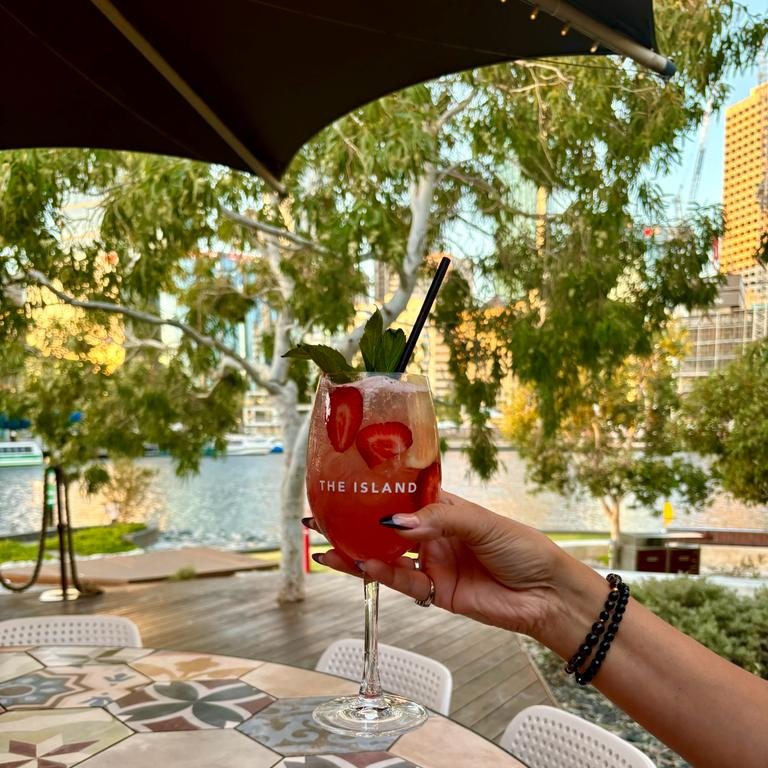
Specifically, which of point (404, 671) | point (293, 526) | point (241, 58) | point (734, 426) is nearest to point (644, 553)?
point (734, 426)

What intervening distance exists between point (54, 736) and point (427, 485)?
2.33 ft

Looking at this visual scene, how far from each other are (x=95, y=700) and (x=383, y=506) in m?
0.76

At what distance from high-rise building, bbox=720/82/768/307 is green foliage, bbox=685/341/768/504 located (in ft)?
2.83

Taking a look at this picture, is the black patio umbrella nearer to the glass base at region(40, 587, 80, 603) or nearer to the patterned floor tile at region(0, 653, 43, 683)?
the patterned floor tile at region(0, 653, 43, 683)

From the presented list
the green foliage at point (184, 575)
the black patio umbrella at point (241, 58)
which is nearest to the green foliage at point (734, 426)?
the black patio umbrella at point (241, 58)

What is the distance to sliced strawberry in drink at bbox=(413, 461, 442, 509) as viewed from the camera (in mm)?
816

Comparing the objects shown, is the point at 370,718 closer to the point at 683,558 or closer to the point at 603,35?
the point at 603,35

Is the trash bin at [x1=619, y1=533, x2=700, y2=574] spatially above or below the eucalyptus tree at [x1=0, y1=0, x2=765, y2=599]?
below

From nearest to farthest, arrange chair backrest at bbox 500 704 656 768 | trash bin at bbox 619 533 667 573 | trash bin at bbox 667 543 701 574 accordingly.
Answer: chair backrest at bbox 500 704 656 768 → trash bin at bbox 667 543 701 574 → trash bin at bbox 619 533 667 573

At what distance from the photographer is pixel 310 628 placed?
5.68 m

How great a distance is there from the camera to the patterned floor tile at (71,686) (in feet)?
4.12

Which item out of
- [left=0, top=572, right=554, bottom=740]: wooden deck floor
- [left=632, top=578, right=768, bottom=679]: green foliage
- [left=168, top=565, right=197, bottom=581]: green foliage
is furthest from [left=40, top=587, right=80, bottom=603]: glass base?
[left=632, top=578, right=768, bottom=679]: green foliage

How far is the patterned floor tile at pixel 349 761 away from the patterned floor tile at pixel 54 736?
279mm

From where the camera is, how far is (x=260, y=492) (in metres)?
26.2
